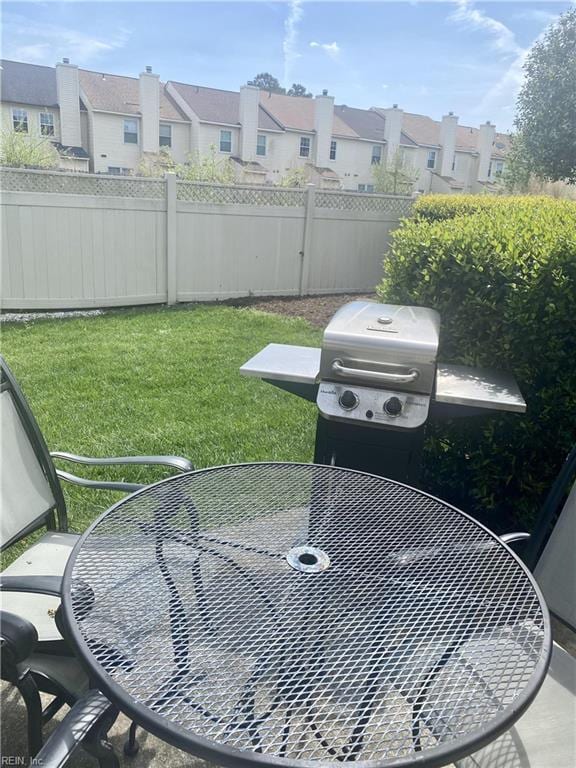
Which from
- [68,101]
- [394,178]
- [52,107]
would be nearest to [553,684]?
[394,178]

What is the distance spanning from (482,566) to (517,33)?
6.47 metres

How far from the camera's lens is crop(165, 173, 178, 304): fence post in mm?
6844

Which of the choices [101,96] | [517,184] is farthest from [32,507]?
[101,96]

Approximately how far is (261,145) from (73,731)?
29651 mm

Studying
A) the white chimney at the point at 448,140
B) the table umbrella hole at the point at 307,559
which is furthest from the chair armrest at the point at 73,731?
the white chimney at the point at 448,140

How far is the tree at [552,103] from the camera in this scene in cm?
1170

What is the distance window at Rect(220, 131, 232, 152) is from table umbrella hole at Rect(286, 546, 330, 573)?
93.6 ft

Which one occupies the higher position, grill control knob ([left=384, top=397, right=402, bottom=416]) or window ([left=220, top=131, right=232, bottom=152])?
window ([left=220, top=131, right=232, bottom=152])

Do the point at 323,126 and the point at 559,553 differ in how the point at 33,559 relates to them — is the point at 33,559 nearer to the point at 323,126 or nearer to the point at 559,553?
the point at 559,553

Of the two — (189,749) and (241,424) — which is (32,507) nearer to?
(189,749)

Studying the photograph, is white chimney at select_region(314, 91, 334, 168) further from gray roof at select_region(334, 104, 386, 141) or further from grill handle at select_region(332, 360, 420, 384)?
grill handle at select_region(332, 360, 420, 384)

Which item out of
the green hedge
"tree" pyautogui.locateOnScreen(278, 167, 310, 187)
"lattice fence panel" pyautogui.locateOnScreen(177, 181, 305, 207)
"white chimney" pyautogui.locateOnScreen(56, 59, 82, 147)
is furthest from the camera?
"white chimney" pyautogui.locateOnScreen(56, 59, 82, 147)

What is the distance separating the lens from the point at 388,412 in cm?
191

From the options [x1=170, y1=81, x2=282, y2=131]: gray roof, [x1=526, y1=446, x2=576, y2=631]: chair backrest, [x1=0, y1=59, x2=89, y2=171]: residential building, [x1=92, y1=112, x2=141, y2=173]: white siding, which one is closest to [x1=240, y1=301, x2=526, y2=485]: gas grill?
[x1=526, y1=446, x2=576, y2=631]: chair backrest
